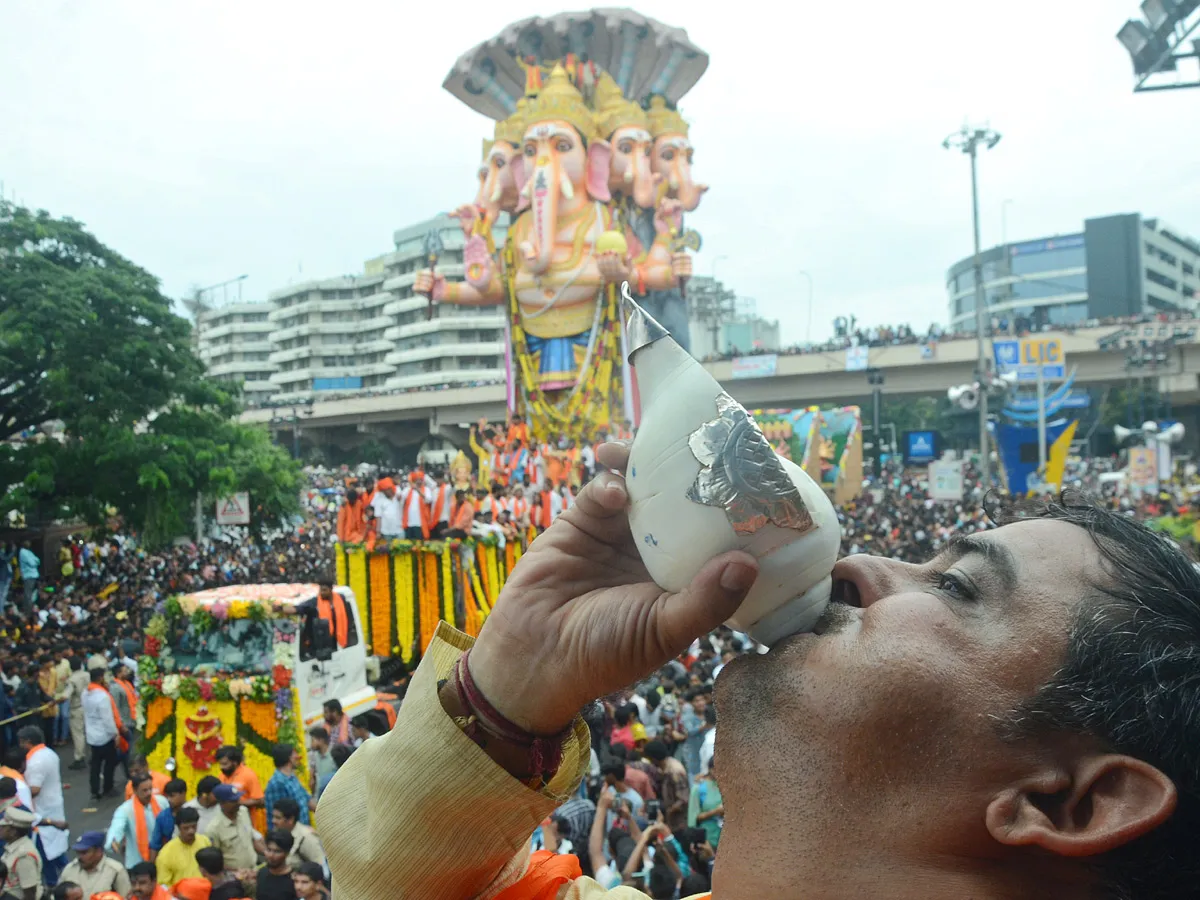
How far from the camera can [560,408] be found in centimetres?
2086

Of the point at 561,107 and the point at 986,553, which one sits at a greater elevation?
the point at 561,107

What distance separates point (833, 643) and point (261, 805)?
18.6 feet

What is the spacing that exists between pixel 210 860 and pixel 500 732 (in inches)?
154

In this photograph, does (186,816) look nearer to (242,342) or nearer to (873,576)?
(873,576)

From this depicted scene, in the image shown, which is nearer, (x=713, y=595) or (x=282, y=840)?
(x=713, y=595)

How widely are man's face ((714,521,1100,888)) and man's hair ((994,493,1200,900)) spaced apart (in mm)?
26

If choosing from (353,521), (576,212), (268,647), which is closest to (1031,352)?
(576,212)

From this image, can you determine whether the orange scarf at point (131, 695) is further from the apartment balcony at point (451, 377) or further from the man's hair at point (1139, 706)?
the apartment balcony at point (451, 377)

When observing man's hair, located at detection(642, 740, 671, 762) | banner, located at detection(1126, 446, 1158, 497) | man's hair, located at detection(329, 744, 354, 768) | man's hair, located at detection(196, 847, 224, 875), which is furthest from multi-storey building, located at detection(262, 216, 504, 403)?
man's hair, located at detection(196, 847, 224, 875)

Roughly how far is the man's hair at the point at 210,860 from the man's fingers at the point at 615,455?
4.13m

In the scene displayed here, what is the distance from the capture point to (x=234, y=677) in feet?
24.7

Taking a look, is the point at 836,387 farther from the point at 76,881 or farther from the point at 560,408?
the point at 76,881

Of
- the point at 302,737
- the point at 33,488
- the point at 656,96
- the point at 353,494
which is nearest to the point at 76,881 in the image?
the point at 302,737

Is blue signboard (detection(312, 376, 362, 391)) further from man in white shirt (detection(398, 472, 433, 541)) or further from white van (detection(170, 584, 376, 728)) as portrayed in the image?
white van (detection(170, 584, 376, 728))
